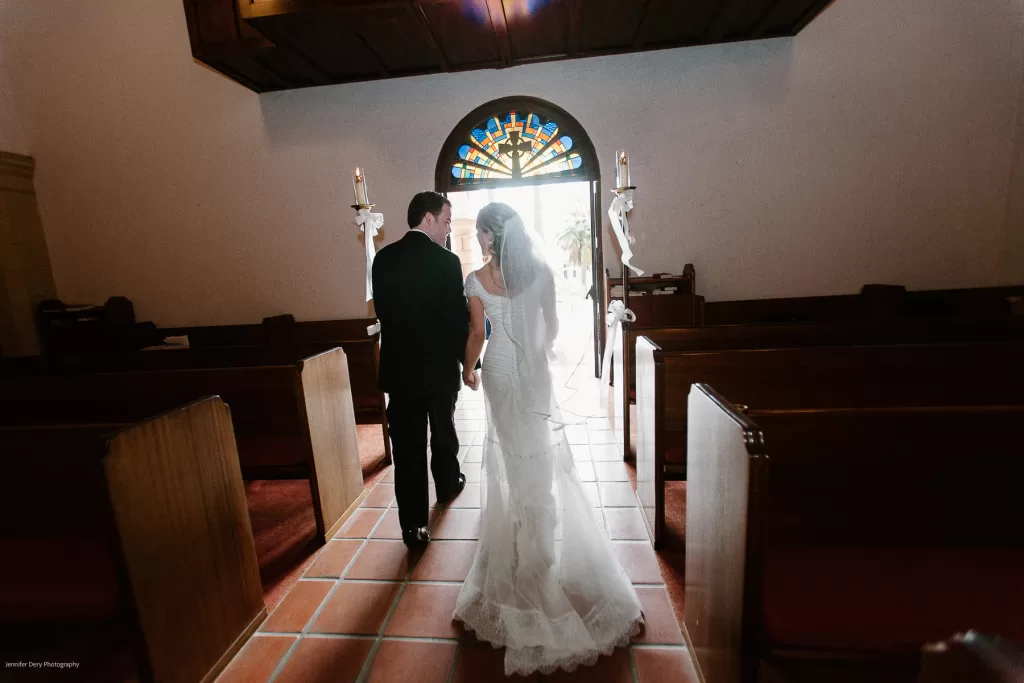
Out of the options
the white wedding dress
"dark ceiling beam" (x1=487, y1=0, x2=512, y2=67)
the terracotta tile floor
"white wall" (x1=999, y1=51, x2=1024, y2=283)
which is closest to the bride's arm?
the white wedding dress

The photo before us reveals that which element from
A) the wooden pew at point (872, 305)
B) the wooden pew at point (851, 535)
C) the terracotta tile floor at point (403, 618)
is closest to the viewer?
the wooden pew at point (851, 535)

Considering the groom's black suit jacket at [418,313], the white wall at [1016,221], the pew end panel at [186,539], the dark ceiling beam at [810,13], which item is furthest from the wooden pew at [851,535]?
the white wall at [1016,221]

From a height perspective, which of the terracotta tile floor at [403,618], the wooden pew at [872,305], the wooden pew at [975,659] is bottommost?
the terracotta tile floor at [403,618]

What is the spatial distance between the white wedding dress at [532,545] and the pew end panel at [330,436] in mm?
1111

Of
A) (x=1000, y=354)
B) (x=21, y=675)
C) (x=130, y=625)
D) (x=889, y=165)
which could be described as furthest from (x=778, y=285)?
(x=21, y=675)

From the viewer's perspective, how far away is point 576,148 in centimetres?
560

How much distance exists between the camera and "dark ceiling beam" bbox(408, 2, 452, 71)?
4.17 m

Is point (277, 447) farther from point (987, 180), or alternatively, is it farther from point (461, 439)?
point (987, 180)

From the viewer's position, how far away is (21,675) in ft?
5.97

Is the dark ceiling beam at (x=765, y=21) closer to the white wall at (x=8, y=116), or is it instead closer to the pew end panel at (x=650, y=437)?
the pew end panel at (x=650, y=437)

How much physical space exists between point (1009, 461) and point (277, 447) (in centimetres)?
322

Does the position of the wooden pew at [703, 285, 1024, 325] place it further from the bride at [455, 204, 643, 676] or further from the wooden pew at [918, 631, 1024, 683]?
the wooden pew at [918, 631, 1024, 683]

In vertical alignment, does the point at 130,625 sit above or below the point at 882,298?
below

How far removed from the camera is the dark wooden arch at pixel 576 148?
551 cm
